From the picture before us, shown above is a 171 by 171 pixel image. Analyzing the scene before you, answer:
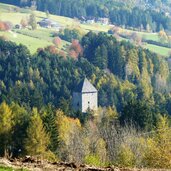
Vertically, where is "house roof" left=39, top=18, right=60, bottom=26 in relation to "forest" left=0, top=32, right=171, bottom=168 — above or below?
above

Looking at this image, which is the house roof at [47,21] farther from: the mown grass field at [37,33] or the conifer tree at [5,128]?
the conifer tree at [5,128]

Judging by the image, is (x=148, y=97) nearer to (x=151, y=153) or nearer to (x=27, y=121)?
(x=27, y=121)

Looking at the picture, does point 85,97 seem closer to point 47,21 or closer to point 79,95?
point 79,95

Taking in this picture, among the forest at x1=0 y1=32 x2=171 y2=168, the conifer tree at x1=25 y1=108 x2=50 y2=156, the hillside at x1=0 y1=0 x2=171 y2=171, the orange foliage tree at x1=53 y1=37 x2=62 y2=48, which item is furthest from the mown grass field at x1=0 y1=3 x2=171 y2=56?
the conifer tree at x1=25 y1=108 x2=50 y2=156

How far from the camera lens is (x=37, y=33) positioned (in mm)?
153500

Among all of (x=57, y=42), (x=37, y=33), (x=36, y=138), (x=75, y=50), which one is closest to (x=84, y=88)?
(x=75, y=50)

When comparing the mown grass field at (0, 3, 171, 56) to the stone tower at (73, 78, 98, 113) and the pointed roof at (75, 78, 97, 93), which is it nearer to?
the pointed roof at (75, 78, 97, 93)

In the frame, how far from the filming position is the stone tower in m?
97.8

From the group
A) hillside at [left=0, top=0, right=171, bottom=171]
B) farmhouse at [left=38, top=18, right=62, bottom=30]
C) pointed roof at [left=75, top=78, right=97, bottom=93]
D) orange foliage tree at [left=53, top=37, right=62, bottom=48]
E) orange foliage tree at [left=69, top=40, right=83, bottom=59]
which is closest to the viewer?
hillside at [left=0, top=0, right=171, bottom=171]

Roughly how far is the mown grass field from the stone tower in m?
32.9

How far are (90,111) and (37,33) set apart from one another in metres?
72.9

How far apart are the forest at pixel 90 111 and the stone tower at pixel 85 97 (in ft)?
6.69

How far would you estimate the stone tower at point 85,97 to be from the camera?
97762mm

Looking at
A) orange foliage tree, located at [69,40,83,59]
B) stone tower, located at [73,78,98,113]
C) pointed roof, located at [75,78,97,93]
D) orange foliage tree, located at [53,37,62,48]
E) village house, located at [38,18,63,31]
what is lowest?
stone tower, located at [73,78,98,113]
